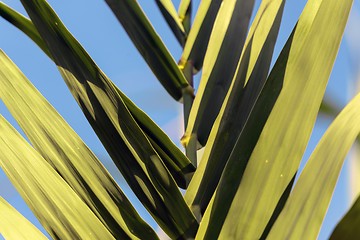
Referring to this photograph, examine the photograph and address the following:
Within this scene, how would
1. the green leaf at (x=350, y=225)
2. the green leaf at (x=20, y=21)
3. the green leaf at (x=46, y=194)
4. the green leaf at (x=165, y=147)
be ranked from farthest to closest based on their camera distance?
the green leaf at (x=20, y=21), the green leaf at (x=165, y=147), the green leaf at (x=46, y=194), the green leaf at (x=350, y=225)

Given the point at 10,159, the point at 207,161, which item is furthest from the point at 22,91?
the point at 207,161

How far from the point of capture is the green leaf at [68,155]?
0.46m

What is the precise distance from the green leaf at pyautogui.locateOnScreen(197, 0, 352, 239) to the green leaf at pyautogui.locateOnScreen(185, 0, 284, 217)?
0.11 meters

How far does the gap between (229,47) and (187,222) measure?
25cm

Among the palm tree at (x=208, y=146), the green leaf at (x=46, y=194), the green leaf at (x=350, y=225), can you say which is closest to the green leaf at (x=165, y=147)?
the palm tree at (x=208, y=146)

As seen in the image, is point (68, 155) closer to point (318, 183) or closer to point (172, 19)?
point (318, 183)

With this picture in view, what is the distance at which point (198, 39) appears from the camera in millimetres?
772

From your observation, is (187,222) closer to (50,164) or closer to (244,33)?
(50,164)

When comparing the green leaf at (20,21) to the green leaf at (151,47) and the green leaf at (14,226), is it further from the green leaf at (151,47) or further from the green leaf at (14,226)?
the green leaf at (14,226)

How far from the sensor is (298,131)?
0.38m

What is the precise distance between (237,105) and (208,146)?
47 mm

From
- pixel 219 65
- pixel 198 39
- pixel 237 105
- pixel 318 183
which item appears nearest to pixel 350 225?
pixel 318 183

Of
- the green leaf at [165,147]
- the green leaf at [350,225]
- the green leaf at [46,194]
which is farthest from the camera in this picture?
the green leaf at [165,147]

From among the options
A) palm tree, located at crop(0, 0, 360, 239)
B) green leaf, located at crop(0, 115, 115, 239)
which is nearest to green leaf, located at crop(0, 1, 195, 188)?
palm tree, located at crop(0, 0, 360, 239)
